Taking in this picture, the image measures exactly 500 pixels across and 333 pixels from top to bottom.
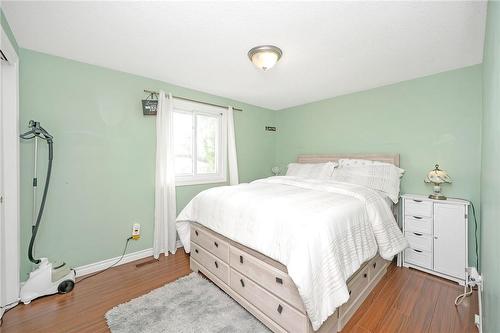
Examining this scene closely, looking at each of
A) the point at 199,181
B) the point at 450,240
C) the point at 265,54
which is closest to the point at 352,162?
the point at 450,240

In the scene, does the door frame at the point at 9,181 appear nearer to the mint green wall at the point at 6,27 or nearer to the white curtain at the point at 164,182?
the mint green wall at the point at 6,27

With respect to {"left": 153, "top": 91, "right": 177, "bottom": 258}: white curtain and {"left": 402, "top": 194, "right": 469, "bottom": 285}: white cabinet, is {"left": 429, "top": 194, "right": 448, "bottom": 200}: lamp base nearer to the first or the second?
{"left": 402, "top": 194, "right": 469, "bottom": 285}: white cabinet

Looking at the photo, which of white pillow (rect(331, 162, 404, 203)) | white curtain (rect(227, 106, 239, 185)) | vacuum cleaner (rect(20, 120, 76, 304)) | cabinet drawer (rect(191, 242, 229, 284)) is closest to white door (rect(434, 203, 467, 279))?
white pillow (rect(331, 162, 404, 203))

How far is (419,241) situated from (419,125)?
1.48m

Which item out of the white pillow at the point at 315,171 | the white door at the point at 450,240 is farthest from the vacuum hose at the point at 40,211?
the white door at the point at 450,240

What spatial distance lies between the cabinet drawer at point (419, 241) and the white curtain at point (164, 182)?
3057mm

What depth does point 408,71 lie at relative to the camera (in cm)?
260

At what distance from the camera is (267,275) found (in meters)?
1.60

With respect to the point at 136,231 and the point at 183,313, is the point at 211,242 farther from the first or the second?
the point at 136,231

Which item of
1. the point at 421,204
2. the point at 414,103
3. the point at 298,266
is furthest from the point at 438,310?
the point at 414,103

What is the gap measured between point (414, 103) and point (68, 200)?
4.40 metres

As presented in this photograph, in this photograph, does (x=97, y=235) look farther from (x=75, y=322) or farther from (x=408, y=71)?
(x=408, y=71)

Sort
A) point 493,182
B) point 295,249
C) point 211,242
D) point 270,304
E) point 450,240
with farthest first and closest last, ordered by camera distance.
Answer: point 450,240 < point 211,242 < point 270,304 < point 295,249 < point 493,182

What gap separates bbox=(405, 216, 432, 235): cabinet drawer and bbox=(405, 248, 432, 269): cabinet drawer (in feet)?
0.78
